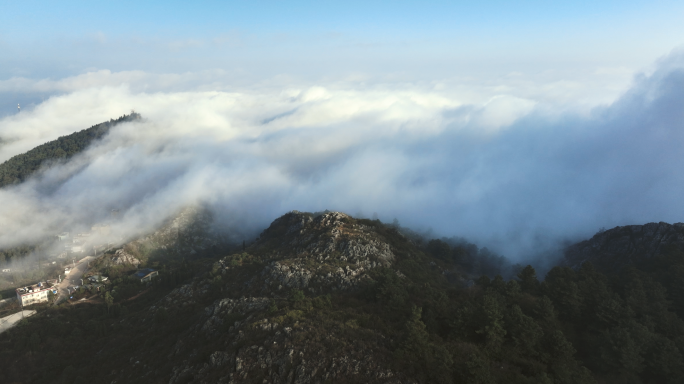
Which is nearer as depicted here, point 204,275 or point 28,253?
point 204,275

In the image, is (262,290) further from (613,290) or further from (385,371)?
(613,290)

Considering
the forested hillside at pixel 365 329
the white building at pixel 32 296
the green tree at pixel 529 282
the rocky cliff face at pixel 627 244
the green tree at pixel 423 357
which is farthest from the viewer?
the white building at pixel 32 296

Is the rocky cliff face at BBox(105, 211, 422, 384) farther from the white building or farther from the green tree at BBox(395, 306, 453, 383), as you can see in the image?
the white building

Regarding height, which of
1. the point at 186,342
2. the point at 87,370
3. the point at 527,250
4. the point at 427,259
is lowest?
the point at 527,250

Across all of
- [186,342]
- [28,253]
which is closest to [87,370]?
[186,342]

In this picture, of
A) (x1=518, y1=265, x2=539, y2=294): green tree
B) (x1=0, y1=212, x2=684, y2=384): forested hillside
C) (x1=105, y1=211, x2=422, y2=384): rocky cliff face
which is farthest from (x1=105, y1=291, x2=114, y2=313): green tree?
(x1=518, y1=265, x2=539, y2=294): green tree

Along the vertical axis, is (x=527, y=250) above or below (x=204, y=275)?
below

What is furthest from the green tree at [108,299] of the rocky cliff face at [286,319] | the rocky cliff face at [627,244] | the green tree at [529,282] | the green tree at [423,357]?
the rocky cliff face at [627,244]

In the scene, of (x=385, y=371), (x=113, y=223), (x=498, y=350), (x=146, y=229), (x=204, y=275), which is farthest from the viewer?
(x=113, y=223)

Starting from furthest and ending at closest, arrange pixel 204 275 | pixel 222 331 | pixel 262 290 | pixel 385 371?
pixel 204 275 < pixel 262 290 < pixel 222 331 < pixel 385 371

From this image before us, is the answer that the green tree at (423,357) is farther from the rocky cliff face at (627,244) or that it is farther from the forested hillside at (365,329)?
the rocky cliff face at (627,244)
